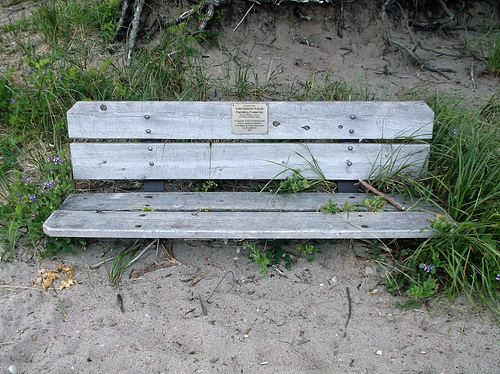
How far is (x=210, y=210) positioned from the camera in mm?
2875

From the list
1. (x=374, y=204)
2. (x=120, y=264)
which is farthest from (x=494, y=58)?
(x=120, y=264)

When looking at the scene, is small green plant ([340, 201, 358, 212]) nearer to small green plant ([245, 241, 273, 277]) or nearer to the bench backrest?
the bench backrest

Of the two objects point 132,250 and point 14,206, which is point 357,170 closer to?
point 132,250

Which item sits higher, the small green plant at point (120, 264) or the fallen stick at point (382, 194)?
the fallen stick at point (382, 194)

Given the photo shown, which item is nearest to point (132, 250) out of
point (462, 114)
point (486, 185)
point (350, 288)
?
point (350, 288)

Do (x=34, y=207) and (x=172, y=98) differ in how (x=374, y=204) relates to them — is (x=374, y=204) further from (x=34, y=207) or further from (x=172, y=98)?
(x=34, y=207)

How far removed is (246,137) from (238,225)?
680 millimetres

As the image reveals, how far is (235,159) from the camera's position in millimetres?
3080

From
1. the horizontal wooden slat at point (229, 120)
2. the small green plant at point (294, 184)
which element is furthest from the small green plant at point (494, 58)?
the small green plant at point (294, 184)

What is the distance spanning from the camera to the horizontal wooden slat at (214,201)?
287cm

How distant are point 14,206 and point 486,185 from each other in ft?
9.82

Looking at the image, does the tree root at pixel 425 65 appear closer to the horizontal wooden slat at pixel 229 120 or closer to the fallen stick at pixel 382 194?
the horizontal wooden slat at pixel 229 120

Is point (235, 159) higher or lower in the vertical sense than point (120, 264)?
higher

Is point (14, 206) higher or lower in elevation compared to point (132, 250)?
higher
